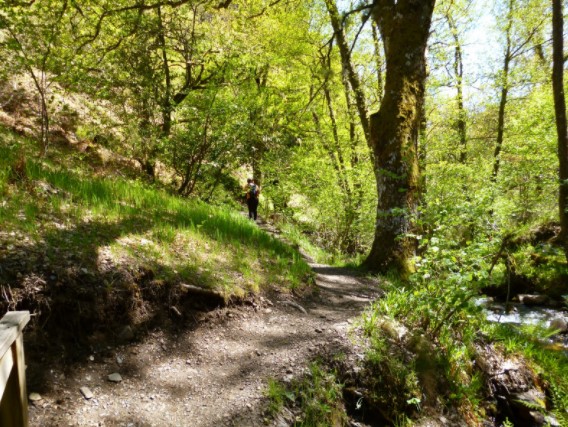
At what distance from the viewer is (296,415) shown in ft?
10.3

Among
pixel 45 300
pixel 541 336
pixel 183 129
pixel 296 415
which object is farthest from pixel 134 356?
pixel 541 336

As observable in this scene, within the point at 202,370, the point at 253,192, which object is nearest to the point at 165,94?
the point at 253,192

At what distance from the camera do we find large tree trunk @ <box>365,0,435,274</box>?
6695 millimetres

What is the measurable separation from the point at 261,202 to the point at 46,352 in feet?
46.7

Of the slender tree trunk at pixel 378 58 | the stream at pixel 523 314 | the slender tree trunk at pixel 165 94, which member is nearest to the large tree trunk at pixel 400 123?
the stream at pixel 523 314

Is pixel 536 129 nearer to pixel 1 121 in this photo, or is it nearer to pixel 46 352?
pixel 46 352

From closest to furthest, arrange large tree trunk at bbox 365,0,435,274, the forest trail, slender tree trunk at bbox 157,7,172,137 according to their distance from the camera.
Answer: the forest trail
large tree trunk at bbox 365,0,435,274
slender tree trunk at bbox 157,7,172,137

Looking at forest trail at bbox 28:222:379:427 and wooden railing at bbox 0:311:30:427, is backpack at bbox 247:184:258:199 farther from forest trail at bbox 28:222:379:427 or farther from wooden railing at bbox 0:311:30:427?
wooden railing at bbox 0:311:30:427

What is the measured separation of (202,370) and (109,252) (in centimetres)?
165

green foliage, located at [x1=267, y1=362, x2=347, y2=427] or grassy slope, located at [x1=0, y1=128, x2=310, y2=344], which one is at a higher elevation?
grassy slope, located at [x1=0, y1=128, x2=310, y2=344]

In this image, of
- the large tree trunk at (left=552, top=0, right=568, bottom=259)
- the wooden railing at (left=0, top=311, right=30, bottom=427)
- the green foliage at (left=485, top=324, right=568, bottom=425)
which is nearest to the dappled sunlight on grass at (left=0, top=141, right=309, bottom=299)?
the wooden railing at (left=0, top=311, right=30, bottom=427)

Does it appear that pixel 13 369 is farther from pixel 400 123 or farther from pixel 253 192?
pixel 253 192

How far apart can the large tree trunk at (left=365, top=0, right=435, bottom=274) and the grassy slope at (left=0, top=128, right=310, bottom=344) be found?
2273mm

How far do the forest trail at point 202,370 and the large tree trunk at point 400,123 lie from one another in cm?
269
